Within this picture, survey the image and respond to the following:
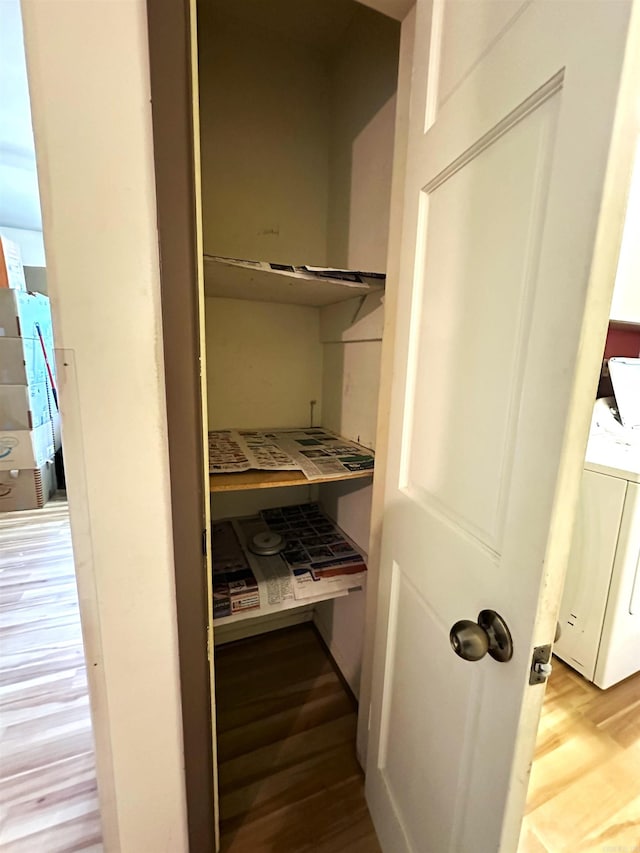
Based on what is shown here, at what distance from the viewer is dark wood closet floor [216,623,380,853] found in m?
0.99

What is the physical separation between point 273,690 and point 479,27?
1.84 metres

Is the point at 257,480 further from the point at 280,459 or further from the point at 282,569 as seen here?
the point at 282,569

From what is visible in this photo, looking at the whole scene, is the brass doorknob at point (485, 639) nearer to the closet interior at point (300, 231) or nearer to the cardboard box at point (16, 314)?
the closet interior at point (300, 231)

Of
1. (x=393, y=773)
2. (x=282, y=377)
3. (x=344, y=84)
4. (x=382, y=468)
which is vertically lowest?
(x=393, y=773)

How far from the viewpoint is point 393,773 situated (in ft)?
2.89

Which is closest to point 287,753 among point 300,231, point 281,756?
point 281,756

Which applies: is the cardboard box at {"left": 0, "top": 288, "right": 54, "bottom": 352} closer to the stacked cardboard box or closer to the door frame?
the stacked cardboard box

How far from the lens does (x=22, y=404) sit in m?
2.71

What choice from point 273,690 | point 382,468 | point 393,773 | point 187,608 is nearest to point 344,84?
point 382,468

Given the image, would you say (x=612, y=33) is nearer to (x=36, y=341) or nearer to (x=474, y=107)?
→ (x=474, y=107)

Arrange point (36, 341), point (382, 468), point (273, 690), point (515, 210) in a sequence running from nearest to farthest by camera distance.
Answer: point (515, 210)
point (382, 468)
point (273, 690)
point (36, 341)

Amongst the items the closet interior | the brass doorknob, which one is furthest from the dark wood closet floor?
the brass doorknob

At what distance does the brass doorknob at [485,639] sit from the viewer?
1.64ft

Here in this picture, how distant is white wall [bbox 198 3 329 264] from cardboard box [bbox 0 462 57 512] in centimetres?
263
